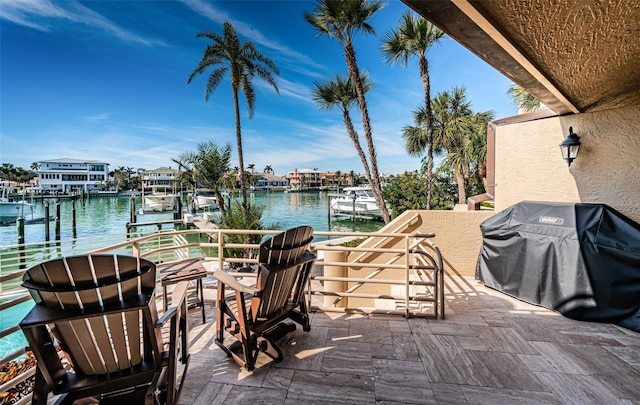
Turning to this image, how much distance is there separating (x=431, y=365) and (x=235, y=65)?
45.9 feet

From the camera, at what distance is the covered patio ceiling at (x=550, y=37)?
1459 mm

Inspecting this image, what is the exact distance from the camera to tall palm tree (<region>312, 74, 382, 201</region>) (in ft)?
35.4

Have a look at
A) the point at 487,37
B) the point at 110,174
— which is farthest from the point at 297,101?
the point at 110,174

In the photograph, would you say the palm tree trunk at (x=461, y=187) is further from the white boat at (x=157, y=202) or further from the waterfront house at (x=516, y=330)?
the white boat at (x=157, y=202)

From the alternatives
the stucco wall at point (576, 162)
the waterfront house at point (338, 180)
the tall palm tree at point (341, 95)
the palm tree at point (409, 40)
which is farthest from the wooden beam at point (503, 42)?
the waterfront house at point (338, 180)

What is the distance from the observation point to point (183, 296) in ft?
5.50

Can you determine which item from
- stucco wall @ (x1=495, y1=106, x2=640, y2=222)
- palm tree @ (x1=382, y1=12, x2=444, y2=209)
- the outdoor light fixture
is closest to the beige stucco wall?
stucco wall @ (x1=495, y1=106, x2=640, y2=222)

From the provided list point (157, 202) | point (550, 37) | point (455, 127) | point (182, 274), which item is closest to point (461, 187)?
point (455, 127)

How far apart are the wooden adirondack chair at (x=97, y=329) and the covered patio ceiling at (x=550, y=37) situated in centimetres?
202

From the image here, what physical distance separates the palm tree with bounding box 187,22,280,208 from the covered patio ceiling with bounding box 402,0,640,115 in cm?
1113

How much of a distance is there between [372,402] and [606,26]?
9.22 feet

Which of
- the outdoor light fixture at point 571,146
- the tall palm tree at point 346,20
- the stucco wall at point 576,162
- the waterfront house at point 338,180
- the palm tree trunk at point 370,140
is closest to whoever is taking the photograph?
the stucco wall at point 576,162

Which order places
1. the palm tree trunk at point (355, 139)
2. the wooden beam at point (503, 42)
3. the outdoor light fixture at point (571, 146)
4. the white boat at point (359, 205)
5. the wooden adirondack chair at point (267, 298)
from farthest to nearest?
1. the white boat at point (359, 205)
2. the palm tree trunk at point (355, 139)
3. the outdoor light fixture at point (571, 146)
4. the wooden adirondack chair at point (267, 298)
5. the wooden beam at point (503, 42)

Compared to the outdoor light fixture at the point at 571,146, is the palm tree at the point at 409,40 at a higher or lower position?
higher
